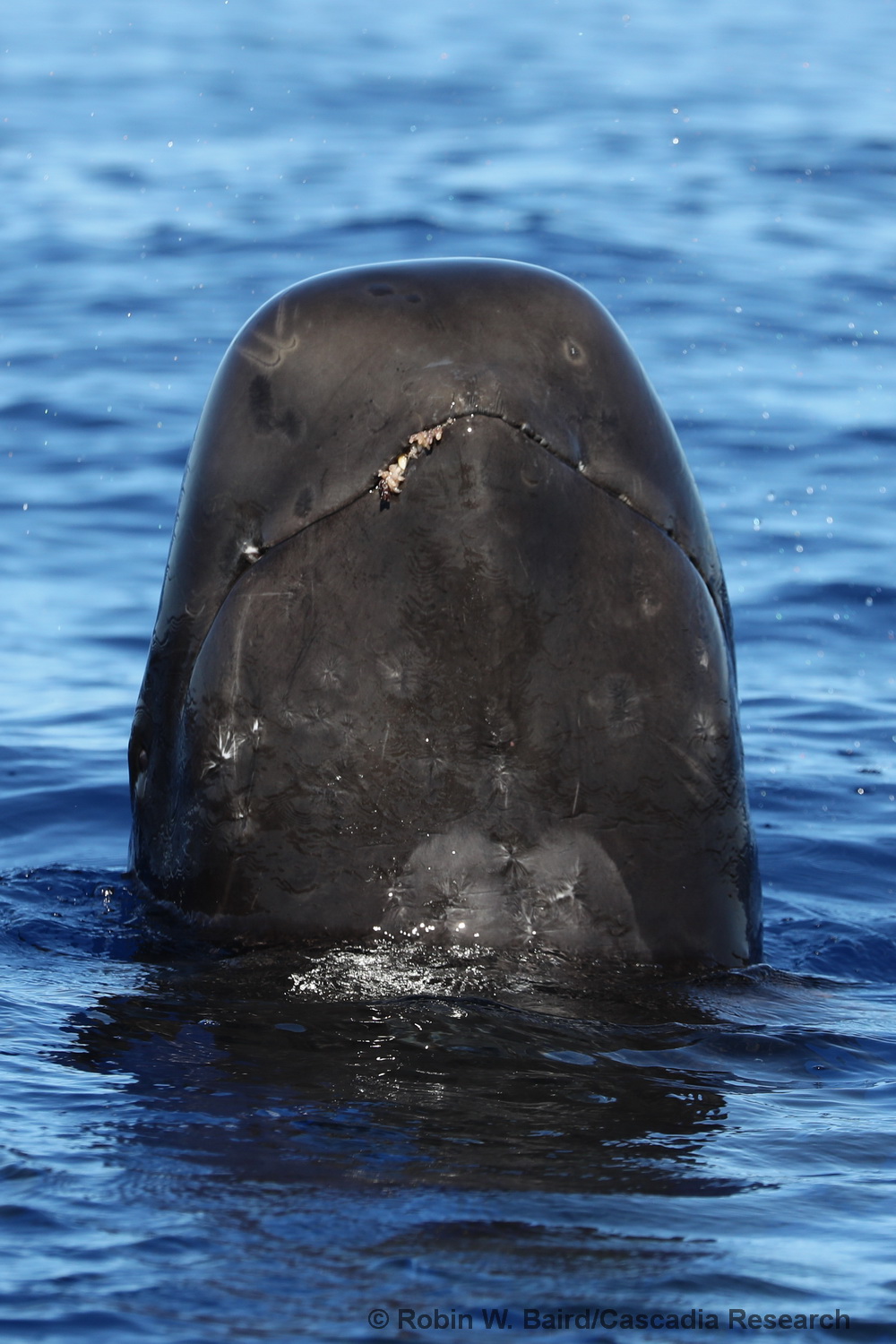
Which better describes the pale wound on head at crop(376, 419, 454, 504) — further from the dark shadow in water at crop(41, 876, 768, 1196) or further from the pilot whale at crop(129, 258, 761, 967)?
the dark shadow in water at crop(41, 876, 768, 1196)

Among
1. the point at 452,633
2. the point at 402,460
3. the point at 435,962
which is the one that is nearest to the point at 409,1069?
the point at 435,962

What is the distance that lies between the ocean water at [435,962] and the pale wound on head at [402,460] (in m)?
1.00

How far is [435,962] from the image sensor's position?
Answer: 4391 mm

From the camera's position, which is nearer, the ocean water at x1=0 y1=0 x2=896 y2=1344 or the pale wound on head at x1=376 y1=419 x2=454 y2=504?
the ocean water at x1=0 y1=0 x2=896 y2=1344

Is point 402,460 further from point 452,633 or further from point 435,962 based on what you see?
point 435,962

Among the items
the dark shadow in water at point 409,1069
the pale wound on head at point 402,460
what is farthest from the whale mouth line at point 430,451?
the dark shadow in water at point 409,1069

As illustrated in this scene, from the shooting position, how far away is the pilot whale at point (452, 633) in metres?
4.15

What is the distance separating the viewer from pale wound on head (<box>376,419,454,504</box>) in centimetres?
409

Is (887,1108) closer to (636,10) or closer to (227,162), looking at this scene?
(227,162)

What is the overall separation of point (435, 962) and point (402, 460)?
1.07m

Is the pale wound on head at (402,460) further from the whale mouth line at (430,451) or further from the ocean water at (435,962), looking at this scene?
the ocean water at (435,962)

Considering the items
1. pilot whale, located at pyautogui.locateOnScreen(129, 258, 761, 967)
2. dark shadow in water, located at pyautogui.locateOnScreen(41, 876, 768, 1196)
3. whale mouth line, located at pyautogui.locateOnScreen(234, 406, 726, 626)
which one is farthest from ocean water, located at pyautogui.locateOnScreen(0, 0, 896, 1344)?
whale mouth line, located at pyautogui.locateOnScreen(234, 406, 726, 626)

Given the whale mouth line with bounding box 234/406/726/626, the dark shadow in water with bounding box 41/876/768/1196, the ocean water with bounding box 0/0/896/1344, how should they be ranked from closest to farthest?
1. the ocean water with bounding box 0/0/896/1344
2. the dark shadow in water with bounding box 41/876/768/1196
3. the whale mouth line with bounding box 234/406/726/626

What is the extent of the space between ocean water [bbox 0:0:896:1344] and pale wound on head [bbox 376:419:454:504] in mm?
1000
